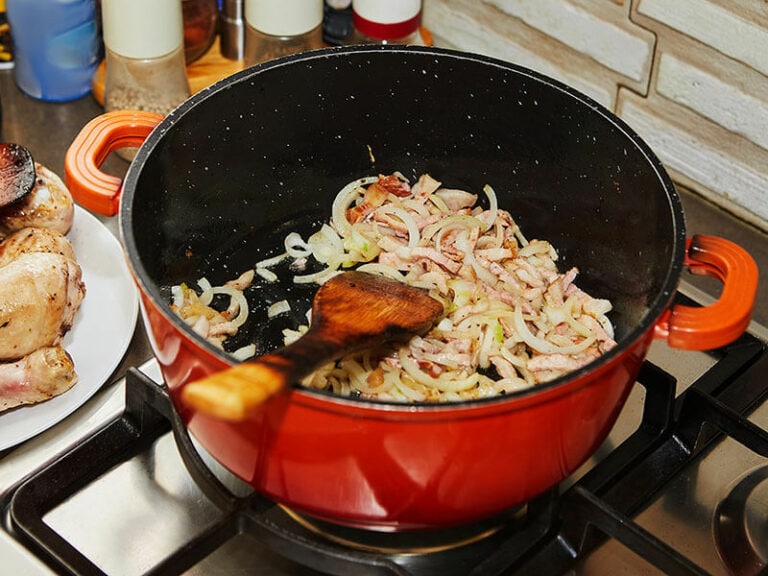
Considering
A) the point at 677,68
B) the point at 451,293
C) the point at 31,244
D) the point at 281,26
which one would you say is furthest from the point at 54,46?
the point at 677,68

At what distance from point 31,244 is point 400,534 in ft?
1.69

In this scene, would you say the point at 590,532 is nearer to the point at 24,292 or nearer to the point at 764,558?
the point at 764,558

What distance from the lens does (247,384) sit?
67cm

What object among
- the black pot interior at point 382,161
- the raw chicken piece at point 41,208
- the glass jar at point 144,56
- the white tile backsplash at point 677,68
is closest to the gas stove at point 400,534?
the black pot interior at point 382,161

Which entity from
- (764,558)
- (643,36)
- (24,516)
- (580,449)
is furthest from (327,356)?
(643,36)

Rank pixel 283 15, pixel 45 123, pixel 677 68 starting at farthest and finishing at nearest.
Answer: pixel 45 123
pixel 283 15
pixel 677 68

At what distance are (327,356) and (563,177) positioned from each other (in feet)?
1.49

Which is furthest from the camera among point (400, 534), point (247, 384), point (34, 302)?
point (34, 302)

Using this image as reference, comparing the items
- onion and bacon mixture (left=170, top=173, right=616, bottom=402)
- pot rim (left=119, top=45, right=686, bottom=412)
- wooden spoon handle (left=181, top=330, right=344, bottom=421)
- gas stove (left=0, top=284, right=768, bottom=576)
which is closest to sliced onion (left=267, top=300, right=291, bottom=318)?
onion and bacon mixture (left=170, top=173, right=616, bottom=402)

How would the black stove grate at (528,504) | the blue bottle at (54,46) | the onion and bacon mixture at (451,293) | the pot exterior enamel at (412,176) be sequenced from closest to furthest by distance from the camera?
the pot exterior enamel at (412,176)
the black stove grate at (528,504)
the onion and bacon mixture at (451,293)
the blue bottle at (54,46)

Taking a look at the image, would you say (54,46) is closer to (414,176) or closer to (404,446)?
(414,176)

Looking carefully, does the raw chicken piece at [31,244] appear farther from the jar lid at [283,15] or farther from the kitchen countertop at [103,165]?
the jar lid at [283,15]

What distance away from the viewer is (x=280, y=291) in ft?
3.82

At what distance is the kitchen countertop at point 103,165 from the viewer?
50.0 inches
